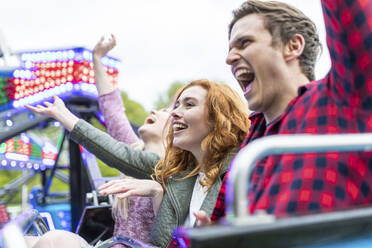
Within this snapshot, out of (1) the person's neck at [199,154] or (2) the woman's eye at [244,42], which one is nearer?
(2) the woman's eye at [244,42]

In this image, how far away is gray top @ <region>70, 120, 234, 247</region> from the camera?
6.82 feet

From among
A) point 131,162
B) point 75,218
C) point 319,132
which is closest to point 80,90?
point 75,218

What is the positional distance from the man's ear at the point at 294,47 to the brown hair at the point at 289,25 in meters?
0.01

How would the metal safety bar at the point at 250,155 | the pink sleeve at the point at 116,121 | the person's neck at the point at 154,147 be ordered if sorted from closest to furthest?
the metal safety bar at the point at 250,155 → the person's neck at the point at 154,147 → the pink sleeve at the point at 116,121

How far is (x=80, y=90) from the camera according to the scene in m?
6.53

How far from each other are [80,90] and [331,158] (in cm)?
572

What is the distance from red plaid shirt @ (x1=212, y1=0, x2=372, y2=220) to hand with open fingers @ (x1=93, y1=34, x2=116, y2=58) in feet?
6.56

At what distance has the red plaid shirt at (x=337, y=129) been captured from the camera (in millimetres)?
1134

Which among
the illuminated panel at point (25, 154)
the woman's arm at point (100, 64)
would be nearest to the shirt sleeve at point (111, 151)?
the woman's arm at point (100, 64)

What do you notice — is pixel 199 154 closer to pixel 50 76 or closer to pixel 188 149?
Answer: pixel 188 149

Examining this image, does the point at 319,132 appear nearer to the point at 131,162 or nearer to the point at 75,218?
the point at 131,162

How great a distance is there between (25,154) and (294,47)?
25.6 feet

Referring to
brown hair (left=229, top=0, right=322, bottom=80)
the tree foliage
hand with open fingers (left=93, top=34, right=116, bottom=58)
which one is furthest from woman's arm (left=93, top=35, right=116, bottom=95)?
the tree foliage

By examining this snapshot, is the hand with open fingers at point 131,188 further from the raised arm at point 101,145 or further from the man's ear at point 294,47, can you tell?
the man's ear at point 294,47
